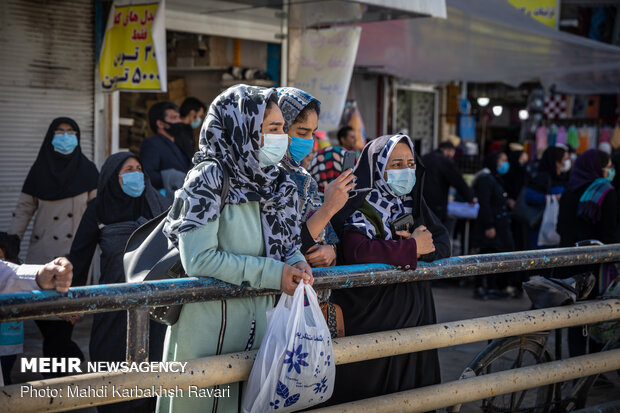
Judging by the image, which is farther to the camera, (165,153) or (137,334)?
(165,153)

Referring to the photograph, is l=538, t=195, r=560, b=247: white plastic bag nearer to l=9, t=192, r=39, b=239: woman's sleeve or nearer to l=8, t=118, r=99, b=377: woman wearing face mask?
l=8, t=118, r=99, b=377: woman wearing face mask

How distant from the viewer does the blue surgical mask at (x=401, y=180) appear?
3264mm

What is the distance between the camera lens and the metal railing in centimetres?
203

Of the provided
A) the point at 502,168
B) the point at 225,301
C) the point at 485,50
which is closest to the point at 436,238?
the point at 225,301

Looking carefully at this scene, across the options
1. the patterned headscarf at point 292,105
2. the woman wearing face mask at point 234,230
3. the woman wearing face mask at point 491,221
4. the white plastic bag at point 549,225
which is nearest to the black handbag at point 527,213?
the white plastic bag at point 549,225

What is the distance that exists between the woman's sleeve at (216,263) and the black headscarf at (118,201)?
5.62 feet

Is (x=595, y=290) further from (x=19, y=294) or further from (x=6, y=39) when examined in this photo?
(x=6, y=39)

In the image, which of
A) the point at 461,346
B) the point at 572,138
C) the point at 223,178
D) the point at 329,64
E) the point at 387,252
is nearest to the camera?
the point at 223,178

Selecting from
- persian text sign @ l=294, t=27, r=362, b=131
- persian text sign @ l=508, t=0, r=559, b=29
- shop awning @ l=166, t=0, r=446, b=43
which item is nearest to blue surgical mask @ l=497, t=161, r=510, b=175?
persian text sign @ l=294, t=27, r=362, b=131

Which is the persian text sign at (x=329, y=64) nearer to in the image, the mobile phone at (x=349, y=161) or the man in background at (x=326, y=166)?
the man in background at (x=326, y=166)

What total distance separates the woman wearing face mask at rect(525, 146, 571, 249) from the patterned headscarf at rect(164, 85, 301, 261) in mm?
6590

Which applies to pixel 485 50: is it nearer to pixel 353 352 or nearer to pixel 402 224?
pixel 402 224

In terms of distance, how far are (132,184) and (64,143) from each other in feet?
4.45

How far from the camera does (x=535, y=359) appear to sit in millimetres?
3793
